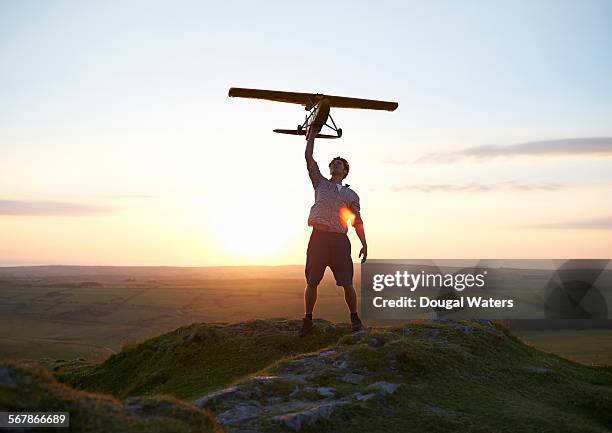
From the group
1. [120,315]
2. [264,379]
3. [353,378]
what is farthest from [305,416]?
[120,315]

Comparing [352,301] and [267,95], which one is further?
[267,95]

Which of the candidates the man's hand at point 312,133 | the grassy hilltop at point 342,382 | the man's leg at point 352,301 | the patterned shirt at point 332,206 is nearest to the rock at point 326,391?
the grassy hilltop at point 342,382

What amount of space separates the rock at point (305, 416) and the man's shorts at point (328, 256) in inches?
169

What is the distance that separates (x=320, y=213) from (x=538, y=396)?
200 inches

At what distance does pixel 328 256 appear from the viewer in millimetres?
11641

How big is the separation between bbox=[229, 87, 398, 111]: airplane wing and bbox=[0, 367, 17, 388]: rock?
10373 mm

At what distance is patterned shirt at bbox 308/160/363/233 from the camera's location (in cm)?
1158

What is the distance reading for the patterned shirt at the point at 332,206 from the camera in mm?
11578

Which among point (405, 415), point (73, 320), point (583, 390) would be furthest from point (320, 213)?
point (73, 320)

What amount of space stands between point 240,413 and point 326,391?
4.82ft

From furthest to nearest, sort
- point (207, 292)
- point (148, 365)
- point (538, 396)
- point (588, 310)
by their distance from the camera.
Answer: point (207, 292)
point (588, 310)
point (148, 365)
point (538, 396)

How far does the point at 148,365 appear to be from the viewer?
12820 mm

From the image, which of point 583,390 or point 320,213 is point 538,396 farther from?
point 320,213

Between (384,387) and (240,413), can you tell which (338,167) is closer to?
(384,387)
